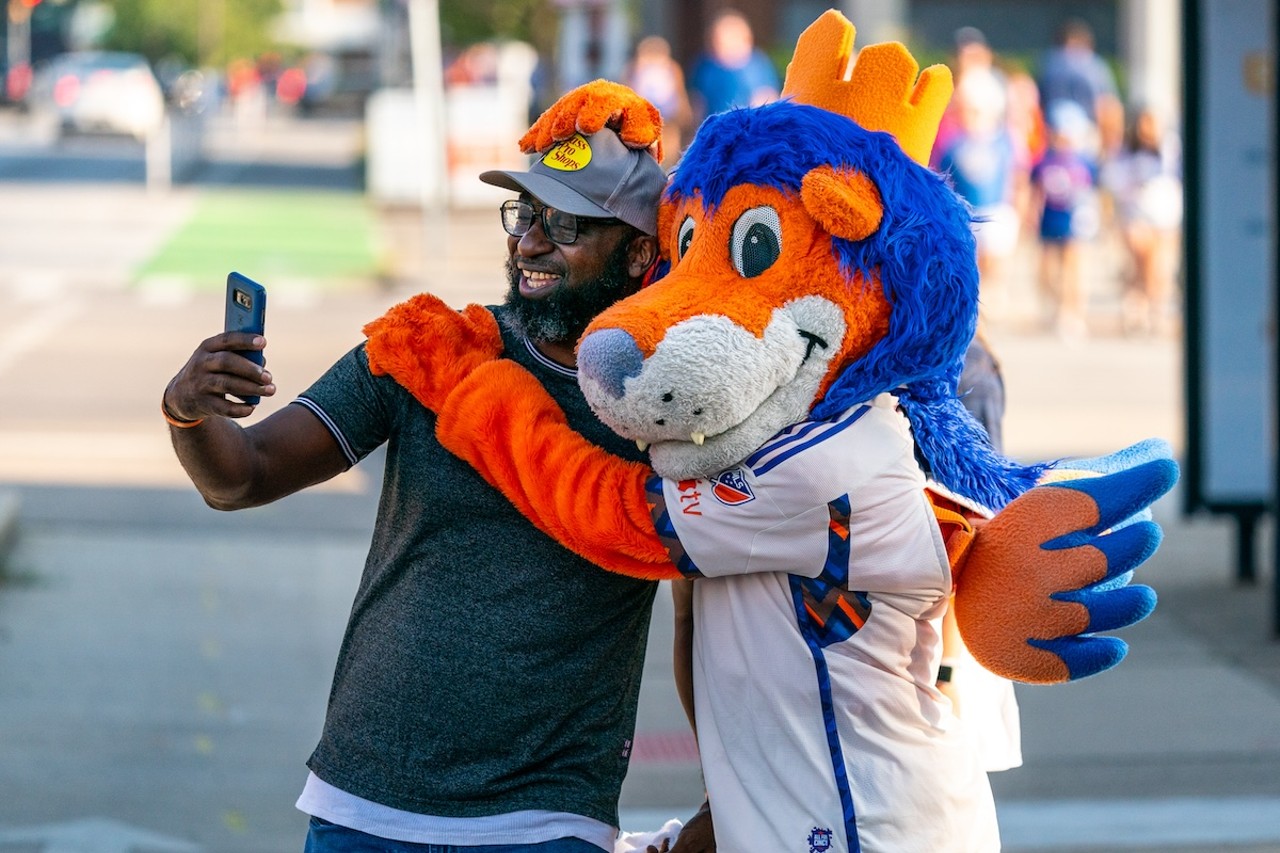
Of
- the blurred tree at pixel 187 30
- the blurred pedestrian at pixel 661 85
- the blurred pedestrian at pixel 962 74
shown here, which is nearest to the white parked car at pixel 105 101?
the blurred tree at pixel 187 30

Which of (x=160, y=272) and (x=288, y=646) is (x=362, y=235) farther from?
(x=288, y=646)

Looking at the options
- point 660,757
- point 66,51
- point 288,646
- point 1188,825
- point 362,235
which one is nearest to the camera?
point 1188,825

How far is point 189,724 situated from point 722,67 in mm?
10083

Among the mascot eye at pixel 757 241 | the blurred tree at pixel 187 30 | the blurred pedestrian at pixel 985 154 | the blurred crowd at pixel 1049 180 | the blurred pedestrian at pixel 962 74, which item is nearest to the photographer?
the mascot eye at pixel 757 241

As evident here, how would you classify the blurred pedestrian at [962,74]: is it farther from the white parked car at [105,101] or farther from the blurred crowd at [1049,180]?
the white parked car at [105,101]

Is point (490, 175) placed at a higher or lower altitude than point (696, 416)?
higher

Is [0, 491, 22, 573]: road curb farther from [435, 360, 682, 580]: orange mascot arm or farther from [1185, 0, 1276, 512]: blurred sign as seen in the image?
[435, 360, 682, 580]: orange mascot arm

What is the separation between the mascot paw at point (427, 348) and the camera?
2.76m

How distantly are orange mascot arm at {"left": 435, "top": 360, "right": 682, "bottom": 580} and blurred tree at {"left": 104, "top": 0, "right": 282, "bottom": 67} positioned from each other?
5338 centimetres

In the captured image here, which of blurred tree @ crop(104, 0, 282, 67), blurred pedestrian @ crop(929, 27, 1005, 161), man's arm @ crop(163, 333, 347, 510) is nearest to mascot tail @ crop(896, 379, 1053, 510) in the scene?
man's arm @ crop(163, 333, 347, 510)

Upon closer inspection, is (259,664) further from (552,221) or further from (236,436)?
(552,221)

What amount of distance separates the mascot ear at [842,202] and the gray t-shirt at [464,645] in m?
0.48

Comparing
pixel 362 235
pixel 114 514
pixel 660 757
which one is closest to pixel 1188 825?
pixel 660 757

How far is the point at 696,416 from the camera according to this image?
97.4 inches
